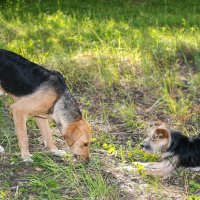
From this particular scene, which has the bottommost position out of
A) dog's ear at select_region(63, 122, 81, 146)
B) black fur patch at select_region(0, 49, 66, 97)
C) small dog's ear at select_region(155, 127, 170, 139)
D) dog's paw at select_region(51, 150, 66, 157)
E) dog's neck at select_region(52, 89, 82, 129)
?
dog's paw at select_region(51, 150, 66, 157)

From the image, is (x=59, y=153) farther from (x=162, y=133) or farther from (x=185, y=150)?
(x=185, y=150)

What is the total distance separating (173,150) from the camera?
17.0ft

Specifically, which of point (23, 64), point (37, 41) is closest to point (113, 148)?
point (23, 64)

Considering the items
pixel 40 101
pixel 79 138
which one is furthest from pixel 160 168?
pixel 40 101

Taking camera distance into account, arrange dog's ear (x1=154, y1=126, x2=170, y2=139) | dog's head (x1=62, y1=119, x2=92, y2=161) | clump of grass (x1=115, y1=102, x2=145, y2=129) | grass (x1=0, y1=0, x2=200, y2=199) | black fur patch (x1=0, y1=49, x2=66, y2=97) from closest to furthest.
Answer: grass (x1=0, y1=0, x2=200, y2=199) < dog's head (x1=62, y1=119, x2=92, y2=161) < dog's ear (x1=154, y1=126, x2=170, y2=139) < black fur patch (x1=0, y1=49, x2=66, y2=97) < clump of grass (x1=115, y1=102, x2=145, y2=129)

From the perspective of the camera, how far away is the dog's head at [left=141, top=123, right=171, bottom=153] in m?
5.11

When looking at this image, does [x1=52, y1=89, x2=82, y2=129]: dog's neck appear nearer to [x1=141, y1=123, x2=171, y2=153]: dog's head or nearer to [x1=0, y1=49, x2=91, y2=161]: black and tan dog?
[x1=0, y1=49, x2=91, y2=161]: black and tan dog

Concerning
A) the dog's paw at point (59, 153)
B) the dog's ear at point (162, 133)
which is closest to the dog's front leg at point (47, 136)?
the dog's paw at point (59, 153)

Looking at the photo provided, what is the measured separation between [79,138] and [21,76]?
96 centimetres

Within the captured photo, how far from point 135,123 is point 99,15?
241 inches

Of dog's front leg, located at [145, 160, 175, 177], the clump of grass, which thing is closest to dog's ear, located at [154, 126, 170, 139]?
dog's front leg, located at [145, 160, 175, 177]

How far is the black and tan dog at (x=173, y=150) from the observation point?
203 inches

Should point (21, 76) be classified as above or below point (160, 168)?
above

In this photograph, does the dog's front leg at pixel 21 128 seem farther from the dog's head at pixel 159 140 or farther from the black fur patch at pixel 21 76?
the dog's head at pixel 159 140
